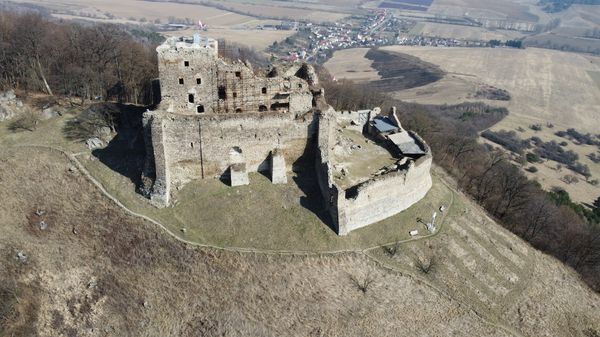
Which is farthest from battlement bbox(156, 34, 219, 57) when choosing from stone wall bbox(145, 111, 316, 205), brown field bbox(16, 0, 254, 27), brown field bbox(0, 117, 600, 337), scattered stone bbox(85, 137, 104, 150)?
brown field bbox(16, 0, 254, 27)

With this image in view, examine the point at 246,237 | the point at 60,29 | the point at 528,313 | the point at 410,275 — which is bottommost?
the point at 528,313

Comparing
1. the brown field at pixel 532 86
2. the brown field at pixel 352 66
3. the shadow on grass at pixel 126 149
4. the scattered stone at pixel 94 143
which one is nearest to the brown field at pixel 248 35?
the brown field at pixel 352 66

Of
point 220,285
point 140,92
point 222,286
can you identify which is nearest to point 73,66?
point 140,92

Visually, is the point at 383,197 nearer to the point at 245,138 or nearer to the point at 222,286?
the point at 245,138

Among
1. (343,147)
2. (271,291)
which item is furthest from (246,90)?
(271,291)

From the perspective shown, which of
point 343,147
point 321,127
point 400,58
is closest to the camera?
point 321,127

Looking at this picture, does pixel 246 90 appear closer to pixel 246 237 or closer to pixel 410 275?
pixel 246 237
